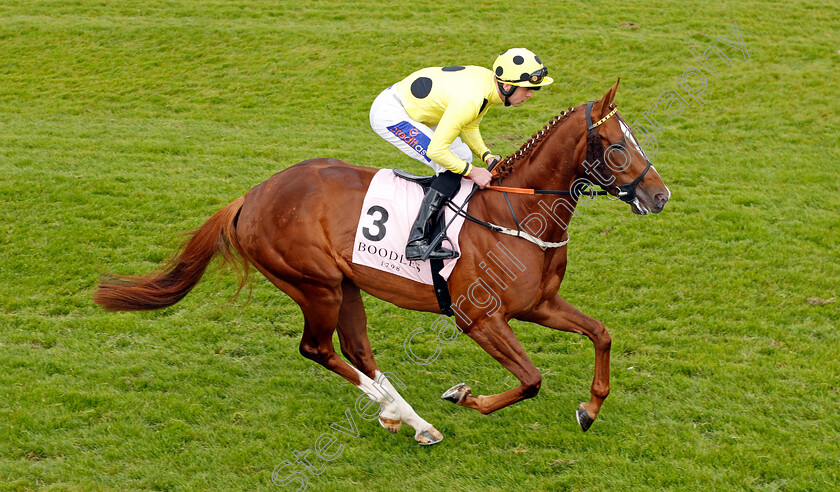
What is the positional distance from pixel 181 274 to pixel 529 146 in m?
2.59

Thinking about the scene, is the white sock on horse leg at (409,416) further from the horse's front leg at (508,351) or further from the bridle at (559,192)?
the bridle at (559,192)

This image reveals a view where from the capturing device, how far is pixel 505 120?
10680 millimetres

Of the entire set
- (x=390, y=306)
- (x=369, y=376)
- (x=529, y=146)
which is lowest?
(x=390, y=306)

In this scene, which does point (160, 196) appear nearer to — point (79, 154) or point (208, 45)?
point (79, 154)

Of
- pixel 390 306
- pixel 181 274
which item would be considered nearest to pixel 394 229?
pixel 181 274

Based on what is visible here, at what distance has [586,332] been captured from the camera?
4.89m

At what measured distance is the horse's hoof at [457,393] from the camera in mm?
4902

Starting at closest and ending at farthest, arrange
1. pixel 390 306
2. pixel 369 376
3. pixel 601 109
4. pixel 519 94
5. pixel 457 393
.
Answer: pixel 601 109
pixel 519 94
pixel 457 393
pixel 369 376
pixel 390 306

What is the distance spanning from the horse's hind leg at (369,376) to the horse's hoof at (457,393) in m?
0.24

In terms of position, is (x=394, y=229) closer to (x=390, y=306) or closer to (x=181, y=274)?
(x=181, y=274)

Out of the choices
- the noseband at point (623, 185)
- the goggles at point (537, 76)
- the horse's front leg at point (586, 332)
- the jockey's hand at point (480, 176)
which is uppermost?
the goggles at point (537, 76)

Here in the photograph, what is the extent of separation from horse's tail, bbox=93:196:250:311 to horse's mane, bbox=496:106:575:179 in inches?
71.9

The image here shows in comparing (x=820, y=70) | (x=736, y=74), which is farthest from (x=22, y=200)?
(x=820, y=70)

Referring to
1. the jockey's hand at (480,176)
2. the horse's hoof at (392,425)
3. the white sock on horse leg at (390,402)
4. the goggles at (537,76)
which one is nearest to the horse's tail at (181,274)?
the white sock on horse leg at (390,402)
